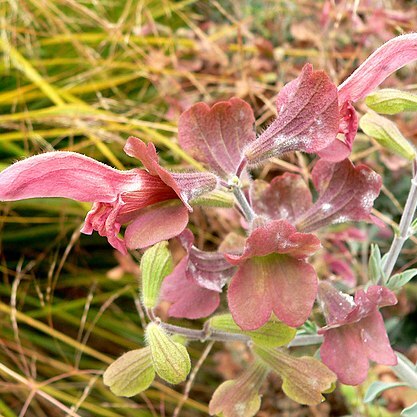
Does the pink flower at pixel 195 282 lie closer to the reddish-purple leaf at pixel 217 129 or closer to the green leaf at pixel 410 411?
the reddish-purple leaf at pixel 217 129

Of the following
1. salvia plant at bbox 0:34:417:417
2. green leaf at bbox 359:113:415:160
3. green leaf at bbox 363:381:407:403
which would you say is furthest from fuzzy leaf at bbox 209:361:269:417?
green leaf at bbox 359:113:415:160

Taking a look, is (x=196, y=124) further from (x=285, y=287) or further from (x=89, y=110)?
(x=89, y=110)

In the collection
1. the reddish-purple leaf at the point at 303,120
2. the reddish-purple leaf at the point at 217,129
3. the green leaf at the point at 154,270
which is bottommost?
the green leaf at the point at 154,270

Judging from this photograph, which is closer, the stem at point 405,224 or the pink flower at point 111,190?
the pink flower at point 111,190

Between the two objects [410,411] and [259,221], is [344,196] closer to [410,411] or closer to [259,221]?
[259,221]

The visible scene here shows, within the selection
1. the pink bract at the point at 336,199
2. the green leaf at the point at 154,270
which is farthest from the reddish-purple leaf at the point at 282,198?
the green leaf at the point at 154,270
